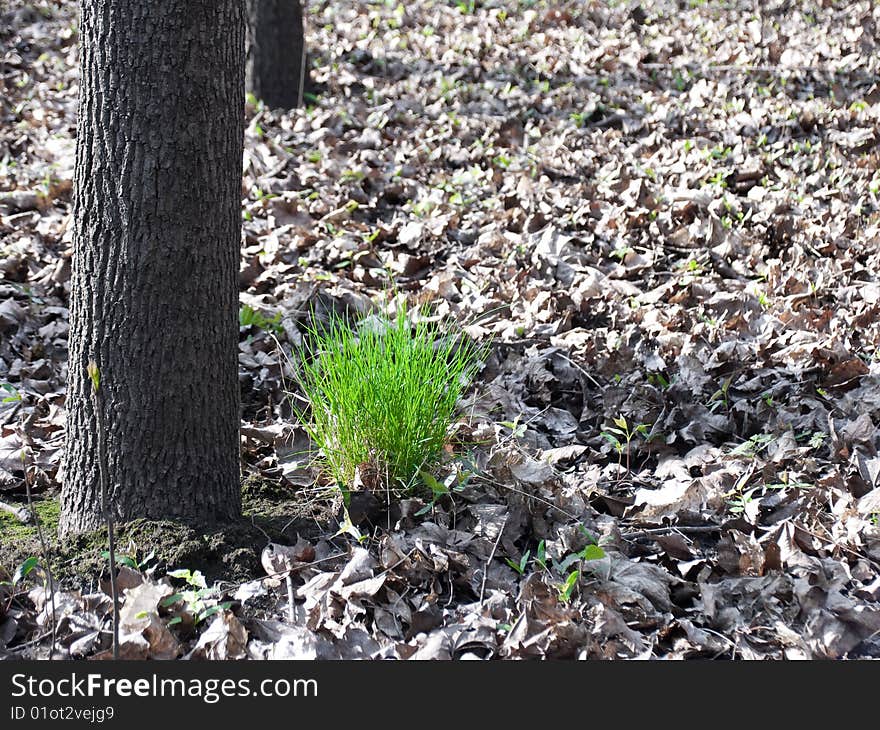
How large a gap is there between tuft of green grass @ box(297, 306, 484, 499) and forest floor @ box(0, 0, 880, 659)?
0.16 meters

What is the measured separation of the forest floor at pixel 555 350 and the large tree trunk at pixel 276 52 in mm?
297

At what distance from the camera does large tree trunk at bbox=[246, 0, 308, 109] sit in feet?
21.6

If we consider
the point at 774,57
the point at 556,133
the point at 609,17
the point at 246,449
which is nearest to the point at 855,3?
the point at 774,57

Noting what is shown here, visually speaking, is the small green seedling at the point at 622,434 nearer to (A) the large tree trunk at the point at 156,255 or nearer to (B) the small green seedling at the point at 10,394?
(A) the large tree trunk at the point at 156,255

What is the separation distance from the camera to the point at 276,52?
665cm

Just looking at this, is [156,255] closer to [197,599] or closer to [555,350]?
[197,599]

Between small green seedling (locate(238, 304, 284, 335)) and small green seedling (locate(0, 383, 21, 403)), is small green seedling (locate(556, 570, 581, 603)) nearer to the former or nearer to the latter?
small green seedling (locate(238, 304, 284, 335))

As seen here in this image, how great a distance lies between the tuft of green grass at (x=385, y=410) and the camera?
8.46 feet

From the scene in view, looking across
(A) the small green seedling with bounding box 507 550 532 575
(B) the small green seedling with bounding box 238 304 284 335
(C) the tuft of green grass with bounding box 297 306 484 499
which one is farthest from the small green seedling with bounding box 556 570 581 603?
(B) the small green seedling with bounding box 238 304 284 335

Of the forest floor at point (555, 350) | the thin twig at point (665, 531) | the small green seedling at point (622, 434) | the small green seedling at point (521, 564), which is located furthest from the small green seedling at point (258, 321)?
the thin twig at point (665, 531)

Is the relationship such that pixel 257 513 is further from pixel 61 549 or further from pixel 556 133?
pixel 556 133

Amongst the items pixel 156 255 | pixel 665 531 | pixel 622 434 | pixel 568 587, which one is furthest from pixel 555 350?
pixel 156 255

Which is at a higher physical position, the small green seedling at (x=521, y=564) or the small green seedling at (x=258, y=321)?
the small green seedling at (x=258, y=321)

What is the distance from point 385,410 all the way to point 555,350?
121 cm
